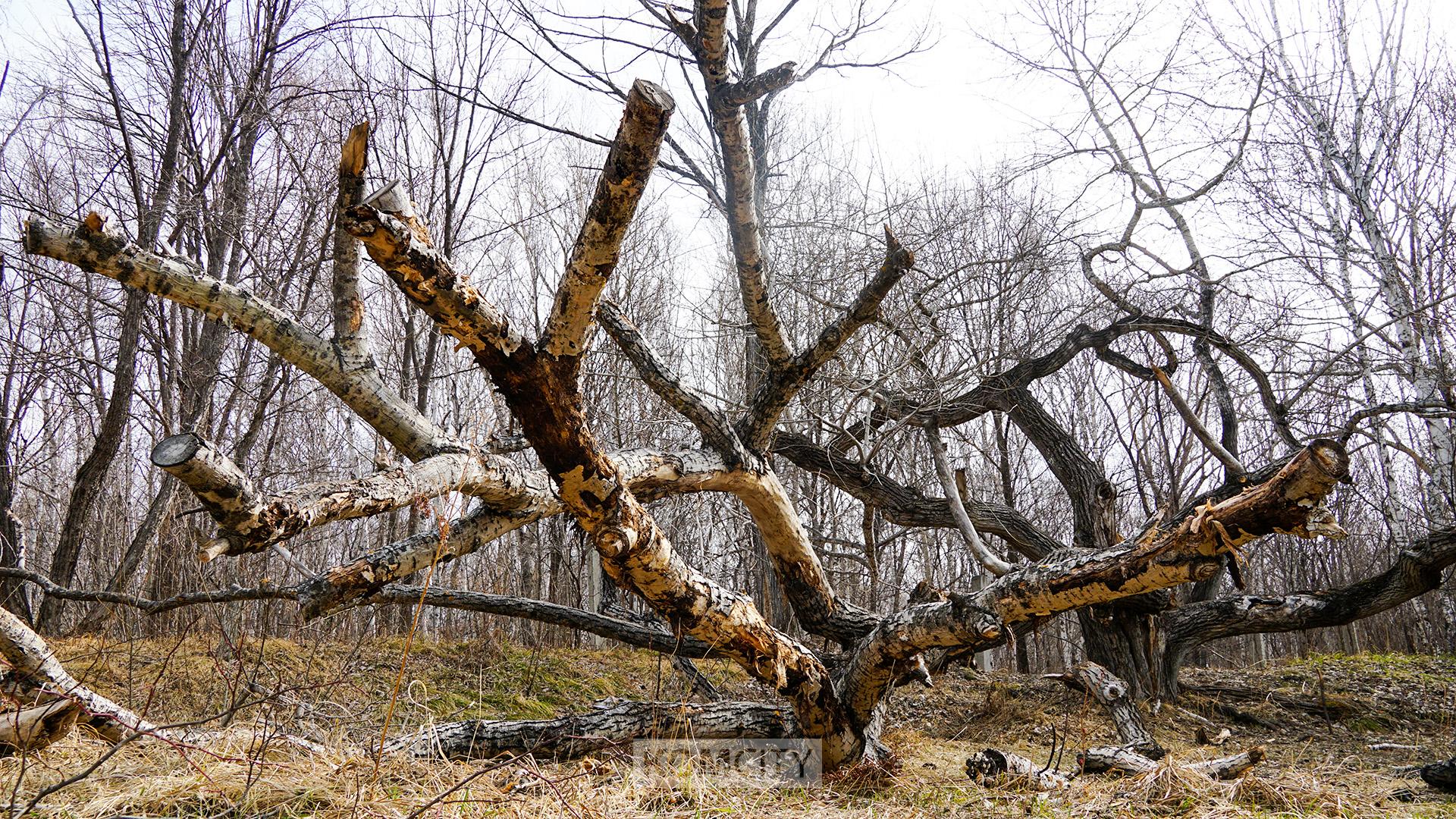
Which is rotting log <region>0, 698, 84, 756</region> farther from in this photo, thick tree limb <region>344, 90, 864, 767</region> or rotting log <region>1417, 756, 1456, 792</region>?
rotting log <region>1417, 756, 1456, 792</region>

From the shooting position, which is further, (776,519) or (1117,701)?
(776,519)

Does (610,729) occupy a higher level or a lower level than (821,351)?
lower

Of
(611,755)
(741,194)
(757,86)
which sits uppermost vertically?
(757,86)

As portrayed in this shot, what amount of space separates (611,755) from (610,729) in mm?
266

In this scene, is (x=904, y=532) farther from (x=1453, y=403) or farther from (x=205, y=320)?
(x=205, y=320)

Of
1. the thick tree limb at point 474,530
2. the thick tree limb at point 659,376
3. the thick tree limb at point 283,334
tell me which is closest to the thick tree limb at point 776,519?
the thick tree limb at point 659,376

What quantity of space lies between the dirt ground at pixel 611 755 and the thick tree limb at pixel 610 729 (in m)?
0.17

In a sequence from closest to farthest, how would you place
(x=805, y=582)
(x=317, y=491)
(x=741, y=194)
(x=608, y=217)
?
(x=608, y=217) < (x=317, y=491) < (x=741, y=194) < (x=805, y=582)

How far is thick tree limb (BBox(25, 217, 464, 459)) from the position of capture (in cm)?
367

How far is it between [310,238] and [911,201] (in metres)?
6.07

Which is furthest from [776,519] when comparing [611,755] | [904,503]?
[904,503]

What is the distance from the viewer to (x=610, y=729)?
151 inches

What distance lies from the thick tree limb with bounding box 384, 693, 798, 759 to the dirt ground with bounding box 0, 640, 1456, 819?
165 mm

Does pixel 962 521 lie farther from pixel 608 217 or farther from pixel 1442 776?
pixel 608 217
